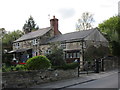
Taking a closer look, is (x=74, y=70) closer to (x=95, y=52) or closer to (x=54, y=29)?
(x=95, y=52)

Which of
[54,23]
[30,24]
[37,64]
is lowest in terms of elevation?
[37,64]

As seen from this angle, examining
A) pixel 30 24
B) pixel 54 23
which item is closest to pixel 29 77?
pixel 54 23

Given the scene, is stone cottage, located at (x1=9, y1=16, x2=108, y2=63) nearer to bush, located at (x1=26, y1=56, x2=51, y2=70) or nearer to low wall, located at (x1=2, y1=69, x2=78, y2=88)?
low wall, located at (x1=2, y1=69, x2=78, y2=88)

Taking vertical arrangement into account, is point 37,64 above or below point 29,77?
above

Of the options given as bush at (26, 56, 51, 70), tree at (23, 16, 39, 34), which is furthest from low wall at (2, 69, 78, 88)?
tree at (23, 16, 39, 34)

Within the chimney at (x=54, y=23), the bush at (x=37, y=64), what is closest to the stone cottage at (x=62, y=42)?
the chimney at (x=54, y=23)

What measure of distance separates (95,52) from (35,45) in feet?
48.1

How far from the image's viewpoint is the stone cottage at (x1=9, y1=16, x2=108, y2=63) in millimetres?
27453

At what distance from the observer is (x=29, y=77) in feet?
40.5

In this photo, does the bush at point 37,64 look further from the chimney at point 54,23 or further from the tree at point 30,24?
the tree at point 30,24

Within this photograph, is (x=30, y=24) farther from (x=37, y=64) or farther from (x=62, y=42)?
(x=37, y=64)

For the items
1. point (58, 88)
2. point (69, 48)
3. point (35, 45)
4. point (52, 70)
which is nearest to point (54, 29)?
point (35, 45)

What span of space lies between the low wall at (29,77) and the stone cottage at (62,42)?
7.44m

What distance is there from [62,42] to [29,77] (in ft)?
59.3
